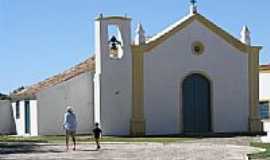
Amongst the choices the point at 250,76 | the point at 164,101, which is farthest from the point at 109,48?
the point at 250,76

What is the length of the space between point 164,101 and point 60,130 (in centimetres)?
575

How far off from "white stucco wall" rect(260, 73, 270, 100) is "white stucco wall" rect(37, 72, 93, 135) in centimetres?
1196

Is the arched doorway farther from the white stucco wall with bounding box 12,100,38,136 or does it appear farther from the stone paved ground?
the stone paved ground

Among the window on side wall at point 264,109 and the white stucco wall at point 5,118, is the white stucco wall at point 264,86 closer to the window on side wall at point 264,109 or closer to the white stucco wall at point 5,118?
the window on side wall at point 264,109

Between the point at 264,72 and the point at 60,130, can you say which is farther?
the point at 264,72

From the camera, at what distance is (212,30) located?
38.6 meters

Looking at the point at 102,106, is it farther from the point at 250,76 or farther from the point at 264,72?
the point at 264,72

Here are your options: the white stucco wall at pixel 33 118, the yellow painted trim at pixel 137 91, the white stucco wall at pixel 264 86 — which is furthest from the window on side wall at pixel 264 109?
the white stucco wall at pixel 33 118

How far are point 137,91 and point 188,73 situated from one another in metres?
3.01

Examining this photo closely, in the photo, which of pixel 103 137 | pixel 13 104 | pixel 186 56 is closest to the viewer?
pixel 103 137

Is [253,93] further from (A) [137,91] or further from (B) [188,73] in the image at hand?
(A) [137,91]

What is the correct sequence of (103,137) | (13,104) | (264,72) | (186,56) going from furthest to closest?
(264,72), (13,104), (186,56), (103,137)

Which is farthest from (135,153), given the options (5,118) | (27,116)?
(5,118)

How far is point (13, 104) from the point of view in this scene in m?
44.0
